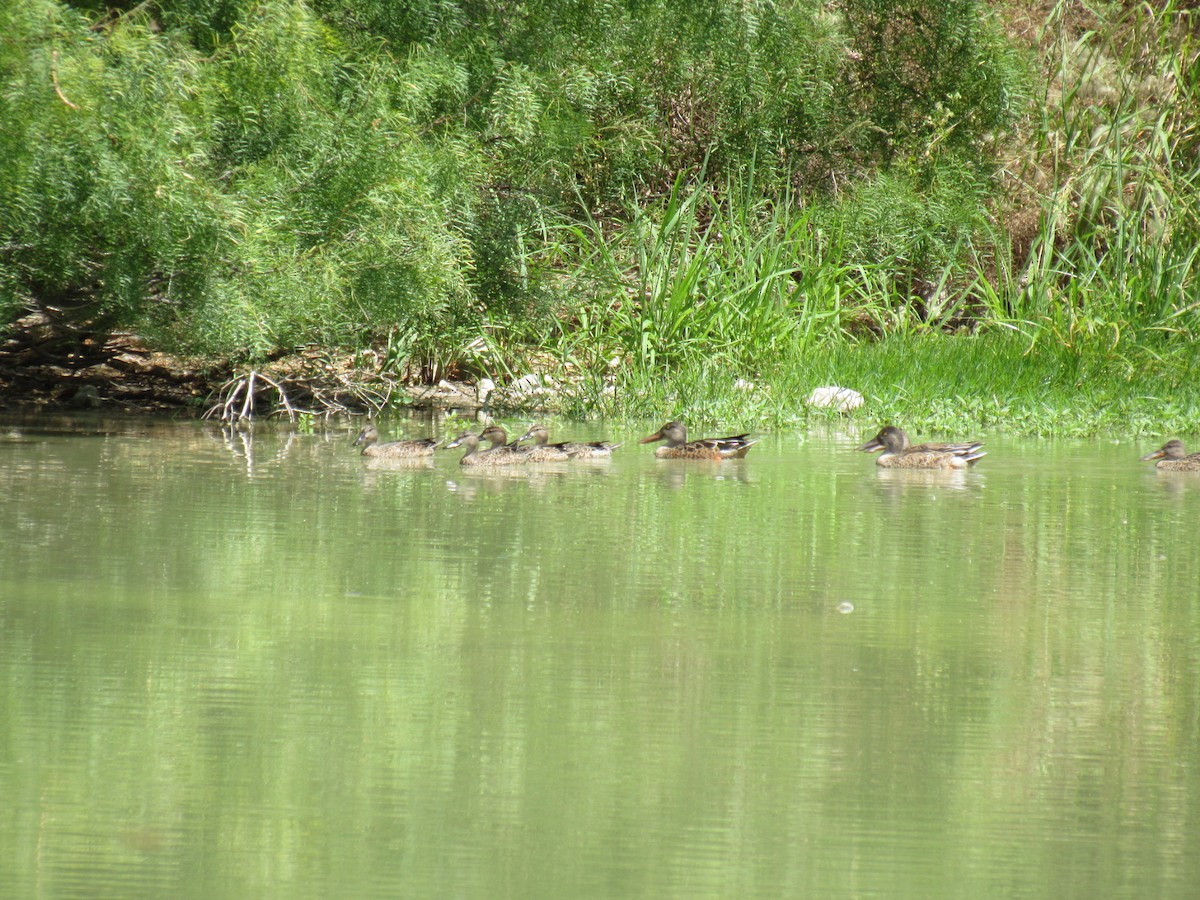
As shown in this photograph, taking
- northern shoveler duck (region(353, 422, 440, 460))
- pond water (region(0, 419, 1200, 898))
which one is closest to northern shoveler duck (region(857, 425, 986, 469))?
pond water (region(0, 419, 1200, 898))

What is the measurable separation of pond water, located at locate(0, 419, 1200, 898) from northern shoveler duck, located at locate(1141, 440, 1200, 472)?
248cm

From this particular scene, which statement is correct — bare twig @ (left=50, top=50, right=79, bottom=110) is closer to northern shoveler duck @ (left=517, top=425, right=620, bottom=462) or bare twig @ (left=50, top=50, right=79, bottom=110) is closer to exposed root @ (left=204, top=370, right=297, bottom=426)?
exposed root @ (left=204, top=370, right=297, bottom=426)

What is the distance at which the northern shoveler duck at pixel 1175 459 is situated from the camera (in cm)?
1213

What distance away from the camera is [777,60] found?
1973 cm

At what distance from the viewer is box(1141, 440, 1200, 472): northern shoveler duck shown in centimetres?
1213

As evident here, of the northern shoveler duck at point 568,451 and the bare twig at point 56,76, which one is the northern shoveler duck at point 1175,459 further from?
the bare twig at point 56,76

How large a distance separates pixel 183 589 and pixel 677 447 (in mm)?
6300

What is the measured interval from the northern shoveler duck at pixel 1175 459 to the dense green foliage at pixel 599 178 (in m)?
4.60

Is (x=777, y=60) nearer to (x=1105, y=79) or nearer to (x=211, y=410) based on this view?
(x=1105, y=79)

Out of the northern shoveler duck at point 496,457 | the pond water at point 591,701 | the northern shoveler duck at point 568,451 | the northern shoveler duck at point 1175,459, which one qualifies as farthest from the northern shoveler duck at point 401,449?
the northern shoveler duck at point 1175,459

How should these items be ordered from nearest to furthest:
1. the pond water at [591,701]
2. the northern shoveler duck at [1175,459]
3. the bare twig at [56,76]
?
1. the pond water at [591,701]
2. the northern shoveler duck at [1175,459]
3. the bare twig at [56,76]

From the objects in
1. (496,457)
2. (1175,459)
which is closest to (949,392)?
(1175,459)

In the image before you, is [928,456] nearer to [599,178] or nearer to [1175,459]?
[1175,459]

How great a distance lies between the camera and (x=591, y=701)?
17.9ft
